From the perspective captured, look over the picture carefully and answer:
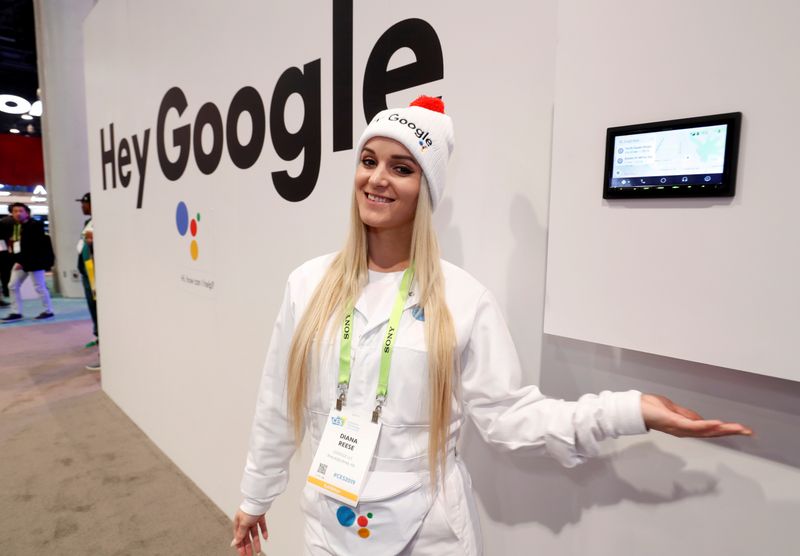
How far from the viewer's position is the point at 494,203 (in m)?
1.26

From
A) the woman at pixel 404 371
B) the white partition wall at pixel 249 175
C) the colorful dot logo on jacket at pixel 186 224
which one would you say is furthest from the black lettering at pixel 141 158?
the woman at pixel 404 371

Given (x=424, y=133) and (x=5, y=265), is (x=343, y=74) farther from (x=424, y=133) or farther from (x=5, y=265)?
(x=5, y=265)

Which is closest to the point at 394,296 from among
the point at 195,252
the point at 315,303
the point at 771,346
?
the point at 315,303

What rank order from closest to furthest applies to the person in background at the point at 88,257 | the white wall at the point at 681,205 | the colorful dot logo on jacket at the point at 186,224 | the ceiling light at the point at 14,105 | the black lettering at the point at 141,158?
the white wall at the point at 681,205
the colorful dot logo on jacket at the point at 186,224
the black lettering at the point at 141,158
the person in background at the point at 88,257
the ceiling light at the point at 14,105

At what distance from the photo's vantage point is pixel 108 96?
3.58m

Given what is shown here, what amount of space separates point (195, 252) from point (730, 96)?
245 cm

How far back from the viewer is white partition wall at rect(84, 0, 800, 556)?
2.98 ft

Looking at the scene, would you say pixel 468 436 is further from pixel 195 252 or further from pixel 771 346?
pixel 195 252

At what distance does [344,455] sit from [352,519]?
14 centimetres

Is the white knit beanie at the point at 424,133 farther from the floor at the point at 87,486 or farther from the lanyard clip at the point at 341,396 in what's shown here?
the floor at the point at 87,486

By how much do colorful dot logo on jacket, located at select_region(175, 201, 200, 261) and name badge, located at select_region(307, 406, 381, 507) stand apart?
180 cm

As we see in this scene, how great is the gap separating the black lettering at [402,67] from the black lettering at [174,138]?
1.46 metres

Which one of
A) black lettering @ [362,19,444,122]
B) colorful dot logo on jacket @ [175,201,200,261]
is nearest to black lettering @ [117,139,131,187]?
colorful dot logo on jacket @ [175,201,200,261]

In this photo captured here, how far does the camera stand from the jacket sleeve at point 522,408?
0.91 m
